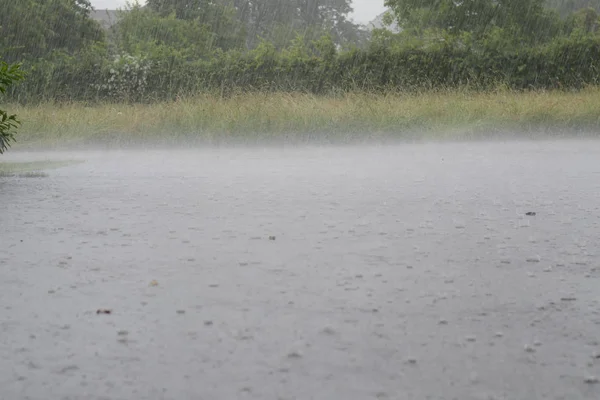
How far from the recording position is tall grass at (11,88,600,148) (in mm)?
15555

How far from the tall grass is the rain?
5cm

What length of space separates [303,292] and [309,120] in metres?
12.1

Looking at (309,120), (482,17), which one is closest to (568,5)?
(482,17)

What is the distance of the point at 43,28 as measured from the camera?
33125mm

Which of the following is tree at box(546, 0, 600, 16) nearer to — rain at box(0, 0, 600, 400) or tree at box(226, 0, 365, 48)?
tree at box(226, 0, 365, 48)

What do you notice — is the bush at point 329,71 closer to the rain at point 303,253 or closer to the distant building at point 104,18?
the rain at point 303,253

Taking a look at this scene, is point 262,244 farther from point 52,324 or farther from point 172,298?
point 52,324

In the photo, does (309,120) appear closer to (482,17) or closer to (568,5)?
(482,17)

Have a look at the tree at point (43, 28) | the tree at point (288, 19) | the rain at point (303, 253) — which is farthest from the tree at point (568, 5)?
the rain at point (303, 253)

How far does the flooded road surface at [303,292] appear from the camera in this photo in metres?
2.69

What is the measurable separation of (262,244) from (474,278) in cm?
150

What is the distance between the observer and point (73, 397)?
2.53m

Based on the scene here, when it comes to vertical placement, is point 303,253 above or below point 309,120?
below

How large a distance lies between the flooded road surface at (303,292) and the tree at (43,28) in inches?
1000
